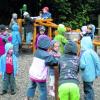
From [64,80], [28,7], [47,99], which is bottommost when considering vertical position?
[47,99]

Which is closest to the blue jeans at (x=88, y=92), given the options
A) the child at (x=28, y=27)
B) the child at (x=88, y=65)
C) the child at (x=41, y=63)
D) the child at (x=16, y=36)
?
the child at (x=88, y=65)

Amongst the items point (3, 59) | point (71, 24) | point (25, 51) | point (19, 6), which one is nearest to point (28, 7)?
point (19, 6)

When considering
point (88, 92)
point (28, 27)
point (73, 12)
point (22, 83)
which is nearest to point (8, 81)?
point (22, 83)

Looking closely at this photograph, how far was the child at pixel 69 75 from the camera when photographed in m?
7.68

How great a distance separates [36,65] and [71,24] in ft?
41.6

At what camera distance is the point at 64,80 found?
779 cm

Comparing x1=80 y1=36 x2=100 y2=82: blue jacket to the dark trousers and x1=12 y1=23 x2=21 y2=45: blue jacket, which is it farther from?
x1=12 y1=23 x2=21 y2=45: blue jacket

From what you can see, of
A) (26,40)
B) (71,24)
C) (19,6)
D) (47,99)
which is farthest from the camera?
(19,6)

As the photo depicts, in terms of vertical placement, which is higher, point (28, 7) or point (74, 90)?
point (28, 7)

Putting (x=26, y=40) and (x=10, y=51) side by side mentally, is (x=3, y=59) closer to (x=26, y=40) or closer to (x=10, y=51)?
(x=10, y=51)

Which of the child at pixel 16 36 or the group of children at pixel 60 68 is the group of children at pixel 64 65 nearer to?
the group of children at pixel 60 68

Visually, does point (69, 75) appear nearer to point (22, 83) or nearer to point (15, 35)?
point (22, 83)

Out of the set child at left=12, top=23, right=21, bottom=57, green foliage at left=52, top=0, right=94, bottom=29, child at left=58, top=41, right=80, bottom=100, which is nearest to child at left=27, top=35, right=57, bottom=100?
child at left=58, top=41, right=80, bottom=100

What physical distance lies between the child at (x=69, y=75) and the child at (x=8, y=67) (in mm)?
2600
